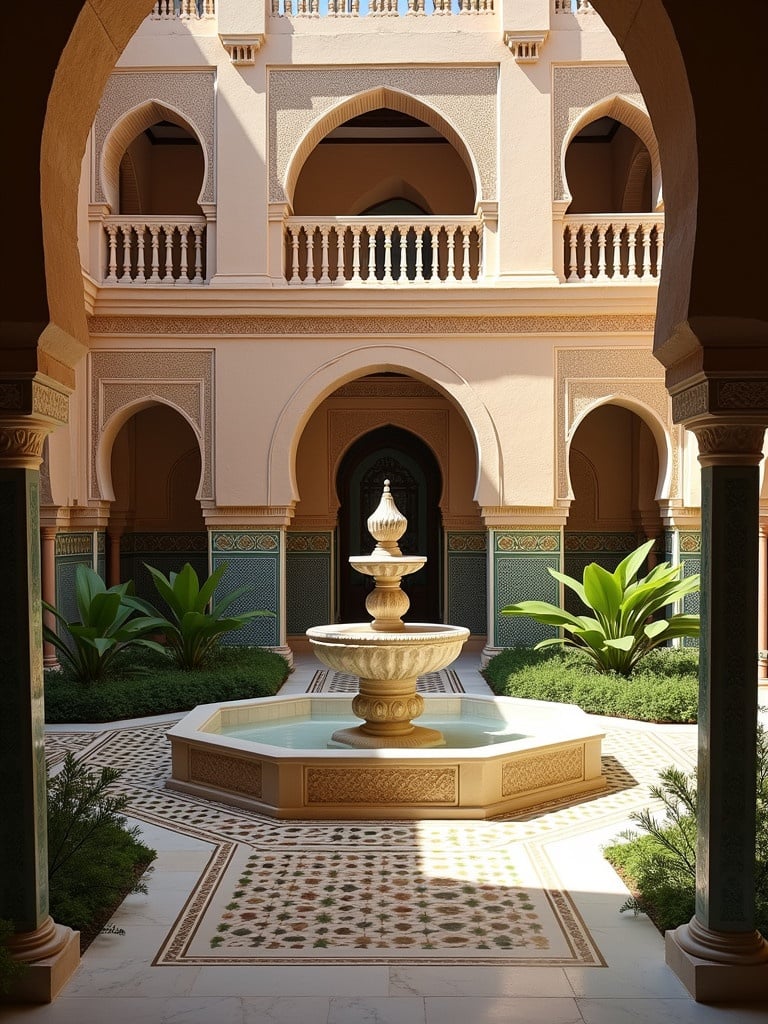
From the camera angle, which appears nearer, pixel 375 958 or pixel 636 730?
pixel 375 958

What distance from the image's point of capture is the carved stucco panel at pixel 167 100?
10891 millimetres

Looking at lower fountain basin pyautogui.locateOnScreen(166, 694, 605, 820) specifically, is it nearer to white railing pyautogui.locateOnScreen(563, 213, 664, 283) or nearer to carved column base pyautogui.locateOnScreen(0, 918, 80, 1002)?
carved column base pyautogui.locateOnScreen(0, 918, 80, 1002)

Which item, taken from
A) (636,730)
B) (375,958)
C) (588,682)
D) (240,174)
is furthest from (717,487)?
(240,174)

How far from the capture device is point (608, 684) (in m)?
8.74

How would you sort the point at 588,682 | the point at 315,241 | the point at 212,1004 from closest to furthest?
1. the point at 212,1004
2. the point at 588,682
3. the point at 315,241

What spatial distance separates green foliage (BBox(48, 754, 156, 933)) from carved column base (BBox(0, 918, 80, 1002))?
0.45 metres

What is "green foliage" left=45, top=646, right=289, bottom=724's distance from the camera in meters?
8.25

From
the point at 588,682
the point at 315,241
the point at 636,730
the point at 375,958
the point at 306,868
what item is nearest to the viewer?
the point at 375,958

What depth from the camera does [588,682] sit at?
8820 mm

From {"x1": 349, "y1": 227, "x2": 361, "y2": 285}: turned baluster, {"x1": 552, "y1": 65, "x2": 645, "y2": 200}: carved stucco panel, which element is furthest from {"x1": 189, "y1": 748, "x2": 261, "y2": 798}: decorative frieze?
{"x1": 552, "y1": 65, "x2": 645, "y2": 200}: carved stucco panel

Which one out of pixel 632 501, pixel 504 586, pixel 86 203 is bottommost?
pixel 504 586

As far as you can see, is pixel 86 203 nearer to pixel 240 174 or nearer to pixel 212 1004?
pixel 240 174

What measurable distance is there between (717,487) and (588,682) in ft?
18.5

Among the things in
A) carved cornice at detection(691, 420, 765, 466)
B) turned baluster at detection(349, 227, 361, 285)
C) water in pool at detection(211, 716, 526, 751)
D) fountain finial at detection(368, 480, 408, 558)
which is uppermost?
turned baluster at detection(349, 227, 361, 285)
